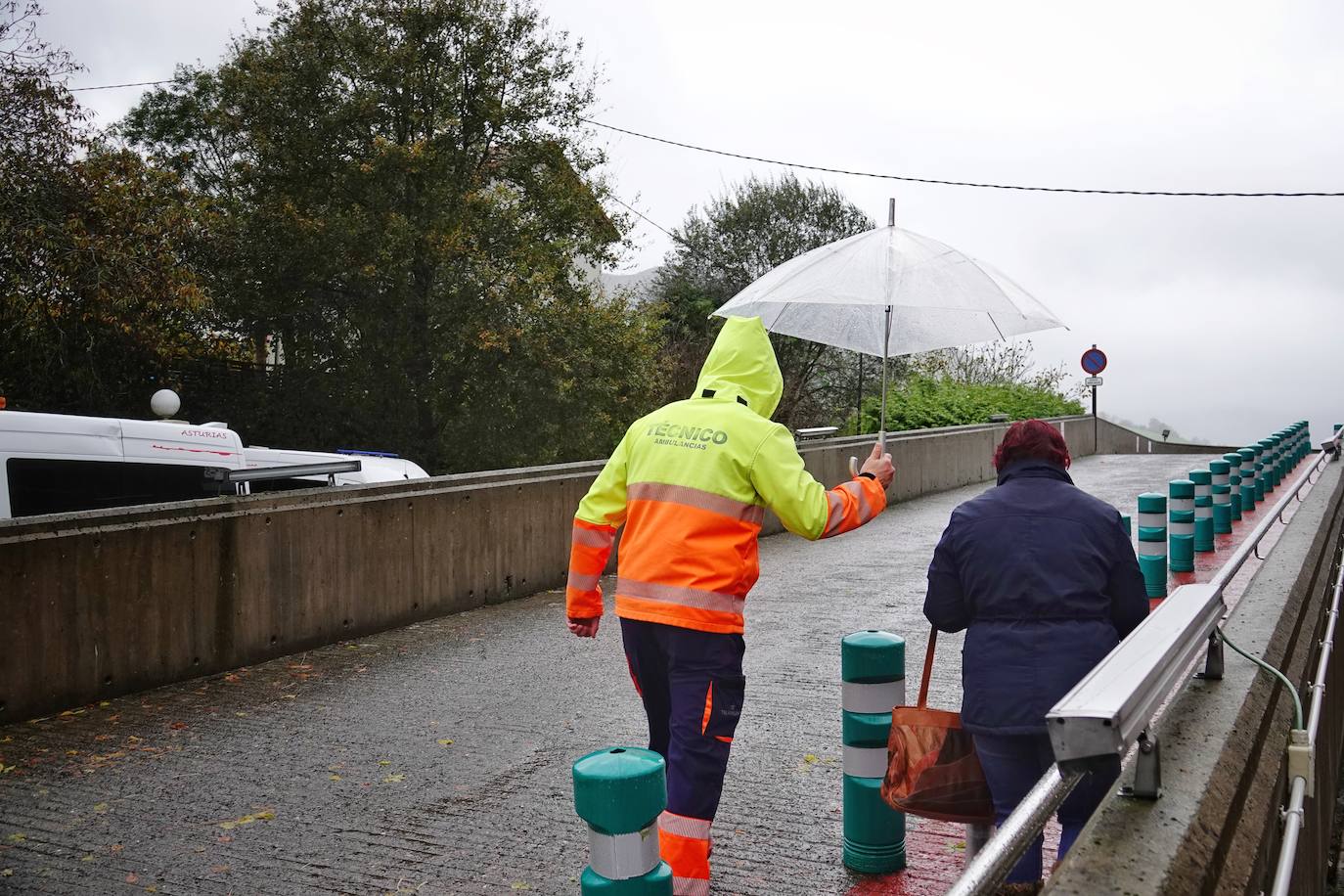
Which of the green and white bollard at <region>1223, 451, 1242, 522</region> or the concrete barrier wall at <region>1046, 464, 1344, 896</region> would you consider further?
the green and white bollard at <region>1223, 451, 1242, 522</region>

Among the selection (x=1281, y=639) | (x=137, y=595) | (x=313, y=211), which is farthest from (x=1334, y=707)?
(x=313, y=211)

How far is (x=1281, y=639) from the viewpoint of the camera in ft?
17.0

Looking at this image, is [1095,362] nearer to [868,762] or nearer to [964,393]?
[964,393]

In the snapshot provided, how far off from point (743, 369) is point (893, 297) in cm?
188

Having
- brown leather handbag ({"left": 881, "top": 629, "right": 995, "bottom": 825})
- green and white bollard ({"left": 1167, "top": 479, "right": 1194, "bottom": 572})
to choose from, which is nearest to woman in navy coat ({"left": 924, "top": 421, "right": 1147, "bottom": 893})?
brown leather handbag ({"left": 881, "top": 629, "right": 995, "bottom": 825})

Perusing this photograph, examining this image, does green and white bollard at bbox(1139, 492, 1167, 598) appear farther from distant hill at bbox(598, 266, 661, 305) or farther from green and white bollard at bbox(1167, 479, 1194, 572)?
distant hill at bbox(598, 266, 661, 305)

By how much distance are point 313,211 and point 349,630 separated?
18998 mm

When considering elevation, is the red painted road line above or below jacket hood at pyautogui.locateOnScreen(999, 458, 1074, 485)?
below

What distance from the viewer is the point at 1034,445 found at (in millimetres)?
4148

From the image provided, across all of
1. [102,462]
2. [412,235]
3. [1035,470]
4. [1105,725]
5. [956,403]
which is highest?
[412,235]

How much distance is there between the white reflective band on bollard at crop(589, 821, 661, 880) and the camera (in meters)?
2.69

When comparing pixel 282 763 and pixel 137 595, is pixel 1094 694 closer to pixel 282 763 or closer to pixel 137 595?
pixel 282 763

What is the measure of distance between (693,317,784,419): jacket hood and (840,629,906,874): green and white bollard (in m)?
0.99

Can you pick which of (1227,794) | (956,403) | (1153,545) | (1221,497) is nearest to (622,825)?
(1227,794)
